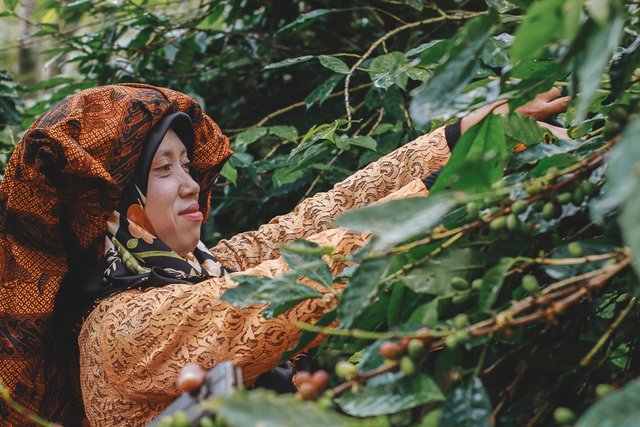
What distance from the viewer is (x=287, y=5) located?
2.66 m

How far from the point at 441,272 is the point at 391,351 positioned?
0.49 ft

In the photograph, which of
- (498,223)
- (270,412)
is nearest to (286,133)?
(498,223)

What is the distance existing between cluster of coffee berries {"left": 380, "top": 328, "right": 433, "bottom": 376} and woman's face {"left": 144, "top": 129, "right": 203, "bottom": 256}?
3.45 ft

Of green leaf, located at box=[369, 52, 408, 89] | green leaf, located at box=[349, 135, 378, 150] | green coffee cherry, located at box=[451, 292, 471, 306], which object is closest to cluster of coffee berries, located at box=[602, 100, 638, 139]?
green coffee cherry, located at box=[451, 292, 471, 306]

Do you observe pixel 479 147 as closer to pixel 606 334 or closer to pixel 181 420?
pixel 606 334

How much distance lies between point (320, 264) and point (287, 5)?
6.20 feet

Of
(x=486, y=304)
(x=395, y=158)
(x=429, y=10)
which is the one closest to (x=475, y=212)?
(x=486, y=304)

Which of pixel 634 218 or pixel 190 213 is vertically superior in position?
pixel 634 218

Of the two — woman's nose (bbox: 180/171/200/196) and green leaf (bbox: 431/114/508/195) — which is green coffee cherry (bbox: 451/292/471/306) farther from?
woman's nose (bbox: 180/171/200/196)

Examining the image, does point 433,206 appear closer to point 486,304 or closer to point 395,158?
point 486,304

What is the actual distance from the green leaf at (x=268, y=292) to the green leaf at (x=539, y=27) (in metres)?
0.35

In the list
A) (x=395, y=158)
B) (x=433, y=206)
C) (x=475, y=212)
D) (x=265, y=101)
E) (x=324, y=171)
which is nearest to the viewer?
(x=433, y=206)

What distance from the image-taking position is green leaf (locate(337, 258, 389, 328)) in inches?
31.7

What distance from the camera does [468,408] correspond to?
2.39 ft
